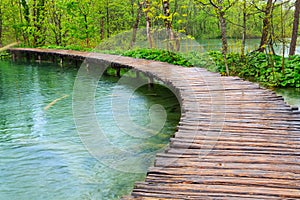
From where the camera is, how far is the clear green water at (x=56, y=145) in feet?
15.9

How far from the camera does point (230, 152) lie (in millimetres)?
3859

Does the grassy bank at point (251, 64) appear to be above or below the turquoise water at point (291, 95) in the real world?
above

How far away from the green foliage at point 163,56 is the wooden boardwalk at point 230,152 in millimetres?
5042

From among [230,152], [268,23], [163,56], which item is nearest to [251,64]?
[268,23]

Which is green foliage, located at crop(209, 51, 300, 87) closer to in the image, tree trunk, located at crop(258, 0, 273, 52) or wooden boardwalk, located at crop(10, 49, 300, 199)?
tree trunk, located at crop(258, 0, 273, 52)

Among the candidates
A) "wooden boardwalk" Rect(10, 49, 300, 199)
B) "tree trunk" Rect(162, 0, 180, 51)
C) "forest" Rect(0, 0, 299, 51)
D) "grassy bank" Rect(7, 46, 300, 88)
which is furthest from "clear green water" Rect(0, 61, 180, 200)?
"forest" Rect(0, 0, 299, 51)

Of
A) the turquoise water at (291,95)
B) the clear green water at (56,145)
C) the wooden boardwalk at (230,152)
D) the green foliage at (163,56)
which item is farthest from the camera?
the green foliage at (163,56)

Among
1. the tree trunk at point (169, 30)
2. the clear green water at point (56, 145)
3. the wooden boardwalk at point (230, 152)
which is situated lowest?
the clear green water at point (56, 145)

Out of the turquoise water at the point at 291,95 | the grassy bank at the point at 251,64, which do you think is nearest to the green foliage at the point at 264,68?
the grassy bank at the point at 251,64

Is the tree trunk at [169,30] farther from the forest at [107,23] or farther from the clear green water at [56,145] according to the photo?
the clear green water at [56,145]

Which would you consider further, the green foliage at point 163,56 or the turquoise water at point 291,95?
the green foliage at point 163,56

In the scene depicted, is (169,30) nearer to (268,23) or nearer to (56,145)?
(268,23)

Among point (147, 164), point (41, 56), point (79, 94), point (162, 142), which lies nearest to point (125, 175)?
point (147, 164)

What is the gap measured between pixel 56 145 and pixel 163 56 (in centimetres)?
686
